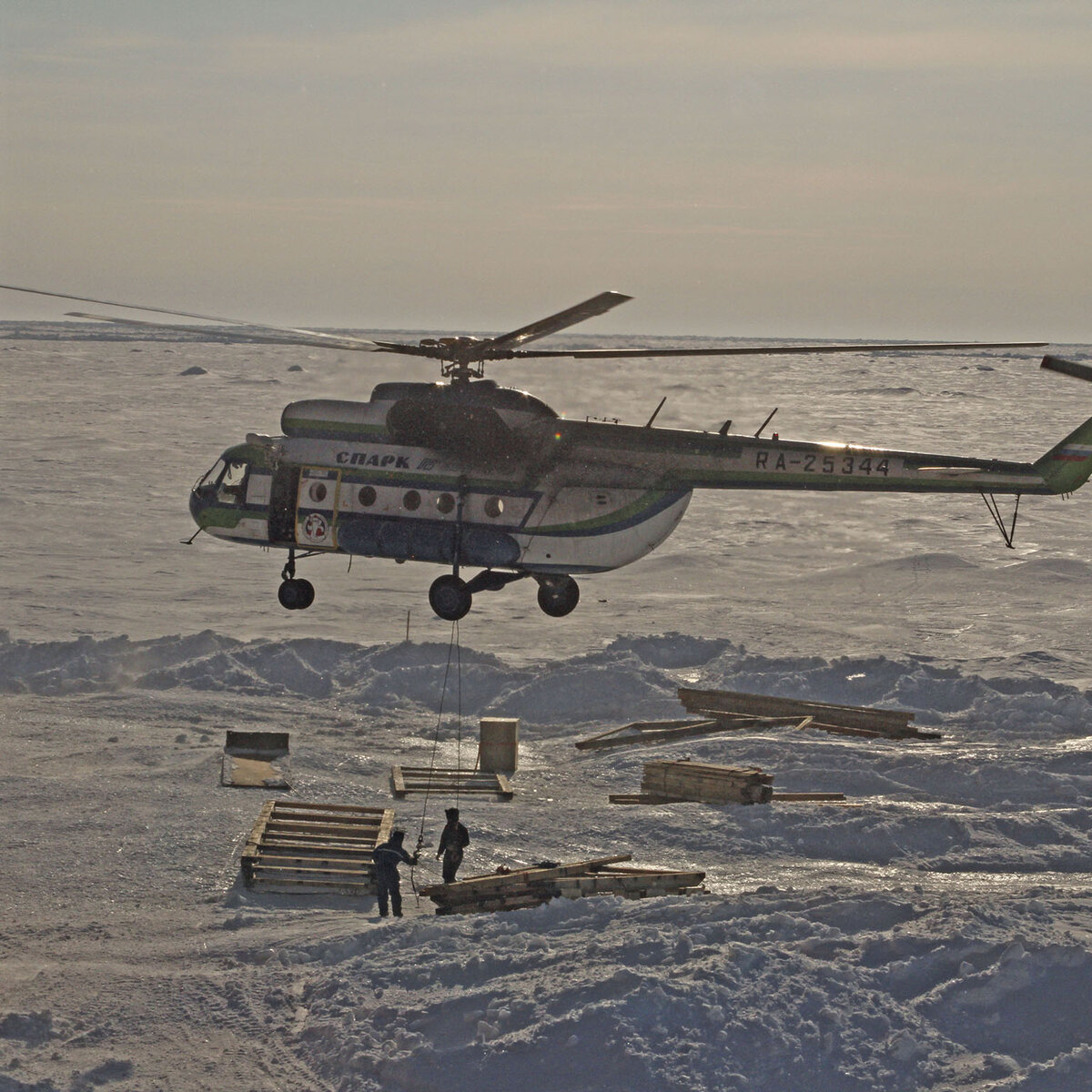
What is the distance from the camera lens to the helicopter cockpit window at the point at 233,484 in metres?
20.2

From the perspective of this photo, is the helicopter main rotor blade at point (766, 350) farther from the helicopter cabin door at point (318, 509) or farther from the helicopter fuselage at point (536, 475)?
the helicopter cabin door at point (318, 509)

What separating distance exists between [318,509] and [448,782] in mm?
10879

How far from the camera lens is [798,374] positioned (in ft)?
473

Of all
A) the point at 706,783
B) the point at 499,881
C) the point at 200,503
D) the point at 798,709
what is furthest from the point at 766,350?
the point at 798,709

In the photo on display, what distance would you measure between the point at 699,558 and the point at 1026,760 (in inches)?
859

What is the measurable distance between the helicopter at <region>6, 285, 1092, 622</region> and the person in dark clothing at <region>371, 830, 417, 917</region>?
3.97m

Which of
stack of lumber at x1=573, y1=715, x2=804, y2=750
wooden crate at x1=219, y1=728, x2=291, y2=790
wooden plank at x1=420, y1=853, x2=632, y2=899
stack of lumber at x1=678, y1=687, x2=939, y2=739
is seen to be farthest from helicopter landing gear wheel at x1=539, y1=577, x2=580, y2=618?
stack of lumber at x1=678, y1=687, x2=939, y2=739

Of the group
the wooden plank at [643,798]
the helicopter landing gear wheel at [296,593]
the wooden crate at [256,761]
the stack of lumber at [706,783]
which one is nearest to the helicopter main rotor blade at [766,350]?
the helicopter landing gear wheel at [296,593]

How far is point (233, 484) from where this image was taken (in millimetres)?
20312

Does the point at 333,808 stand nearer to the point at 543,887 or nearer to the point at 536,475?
the point at 543,887

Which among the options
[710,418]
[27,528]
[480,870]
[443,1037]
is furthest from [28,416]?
[443,1037]

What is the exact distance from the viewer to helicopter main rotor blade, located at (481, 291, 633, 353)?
15492 millimetres

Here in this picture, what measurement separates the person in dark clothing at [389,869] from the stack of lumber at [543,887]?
21.9 inches

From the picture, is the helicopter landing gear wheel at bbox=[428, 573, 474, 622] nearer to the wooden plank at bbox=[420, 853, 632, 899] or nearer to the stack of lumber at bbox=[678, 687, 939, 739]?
the wooden plank at bbox=[420, 853, 632, 899]
